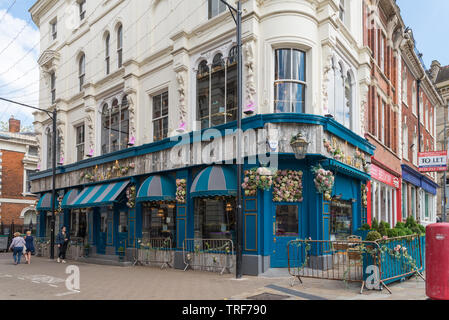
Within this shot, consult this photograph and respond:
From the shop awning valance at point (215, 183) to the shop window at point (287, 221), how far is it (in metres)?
1.61

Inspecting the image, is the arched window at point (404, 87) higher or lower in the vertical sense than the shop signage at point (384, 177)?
higher

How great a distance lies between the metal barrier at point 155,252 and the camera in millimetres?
16234

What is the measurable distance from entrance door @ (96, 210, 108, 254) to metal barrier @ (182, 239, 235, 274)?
7.47m

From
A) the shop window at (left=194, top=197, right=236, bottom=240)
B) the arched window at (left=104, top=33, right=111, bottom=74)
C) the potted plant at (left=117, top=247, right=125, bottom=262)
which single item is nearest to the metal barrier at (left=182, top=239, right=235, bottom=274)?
the shop window at (left=194, top=197, right=236, bottom=240)

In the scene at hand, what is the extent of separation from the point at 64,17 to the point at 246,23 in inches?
645

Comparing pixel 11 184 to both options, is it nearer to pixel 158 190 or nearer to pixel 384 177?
pixel 158 190

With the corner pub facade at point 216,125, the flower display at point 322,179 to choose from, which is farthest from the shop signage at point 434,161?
the flower display at point 322,179

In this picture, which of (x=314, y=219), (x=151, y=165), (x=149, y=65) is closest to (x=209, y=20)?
(x=149, y=65)

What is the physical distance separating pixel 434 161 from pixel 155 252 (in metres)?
15.2

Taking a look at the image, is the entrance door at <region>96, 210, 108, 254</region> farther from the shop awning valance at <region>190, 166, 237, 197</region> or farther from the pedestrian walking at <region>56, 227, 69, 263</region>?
the shop awning valance at <region>190, 166, 237, 197</region>

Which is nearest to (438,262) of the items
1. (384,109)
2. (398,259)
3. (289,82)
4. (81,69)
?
(398,259)

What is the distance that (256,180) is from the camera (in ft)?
43.3

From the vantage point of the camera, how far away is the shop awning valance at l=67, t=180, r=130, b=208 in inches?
743

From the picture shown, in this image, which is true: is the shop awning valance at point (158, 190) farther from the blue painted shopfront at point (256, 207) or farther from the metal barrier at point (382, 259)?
the metal barrier at point (382, 259)
